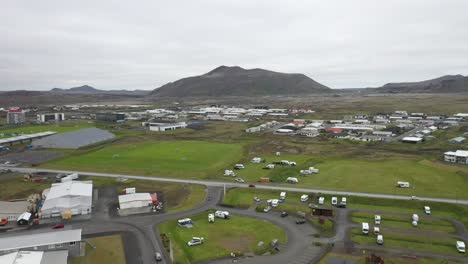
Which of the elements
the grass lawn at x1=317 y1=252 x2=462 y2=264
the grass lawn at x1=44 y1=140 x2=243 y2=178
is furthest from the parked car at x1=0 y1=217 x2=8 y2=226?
the grass lawn at x1=317 y1=252 x2=462 y2=264

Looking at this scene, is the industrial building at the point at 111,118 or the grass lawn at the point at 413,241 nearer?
the grass lawn at the point at 413,241

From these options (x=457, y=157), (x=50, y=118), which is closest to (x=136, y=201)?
(x=457, y=157)

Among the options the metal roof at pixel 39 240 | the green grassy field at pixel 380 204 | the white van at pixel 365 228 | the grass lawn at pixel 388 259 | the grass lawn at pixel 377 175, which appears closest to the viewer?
the grass lawn at pixel 388 259

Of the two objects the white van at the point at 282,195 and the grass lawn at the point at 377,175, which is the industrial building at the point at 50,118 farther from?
the white van at the point at 282,195

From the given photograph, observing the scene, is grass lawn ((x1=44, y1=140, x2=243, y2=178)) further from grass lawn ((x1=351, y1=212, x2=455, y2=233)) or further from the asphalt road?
grass lawn ((x1=351, y1=212, x2=455, y2=233))

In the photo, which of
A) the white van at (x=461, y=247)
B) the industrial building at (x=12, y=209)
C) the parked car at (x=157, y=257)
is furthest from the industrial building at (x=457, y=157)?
the industrial building at (x=12, y=209)

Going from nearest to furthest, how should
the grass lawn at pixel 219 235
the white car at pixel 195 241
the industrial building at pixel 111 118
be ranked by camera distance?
the grass lawn at pixel 219 235 → the white car at pixel 195 241 → the industrial building at pixel 111 118

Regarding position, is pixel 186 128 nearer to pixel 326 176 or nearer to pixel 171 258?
pixel 326 176
